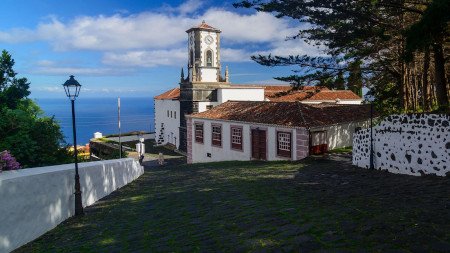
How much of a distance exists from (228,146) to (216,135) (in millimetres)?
1814

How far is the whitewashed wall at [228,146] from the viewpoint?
2353 centimetres

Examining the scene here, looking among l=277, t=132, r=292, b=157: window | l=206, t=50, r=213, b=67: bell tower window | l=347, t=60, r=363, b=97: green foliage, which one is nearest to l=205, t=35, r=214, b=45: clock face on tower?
l=206, t=50, r=213, b=67: bell tower window

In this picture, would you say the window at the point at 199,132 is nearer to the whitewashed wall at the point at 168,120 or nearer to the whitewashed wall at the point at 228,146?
the whitewashed wall at the point at 228,146

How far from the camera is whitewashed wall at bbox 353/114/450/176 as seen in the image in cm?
1159

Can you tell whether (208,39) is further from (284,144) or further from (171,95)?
(284,144)

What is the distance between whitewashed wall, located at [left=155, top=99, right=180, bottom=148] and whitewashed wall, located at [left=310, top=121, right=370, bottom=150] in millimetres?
24907

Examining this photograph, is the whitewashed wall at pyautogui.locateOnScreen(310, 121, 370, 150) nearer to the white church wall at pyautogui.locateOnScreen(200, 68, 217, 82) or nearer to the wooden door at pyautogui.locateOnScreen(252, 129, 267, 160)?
the wooden door at pyautogui.locateOnScreen(252, 129, 267, 160)

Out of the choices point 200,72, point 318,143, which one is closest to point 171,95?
point 200,72

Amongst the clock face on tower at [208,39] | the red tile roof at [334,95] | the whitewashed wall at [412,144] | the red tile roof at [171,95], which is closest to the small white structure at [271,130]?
the whitewashed wall at [412,144]

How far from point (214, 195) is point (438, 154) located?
7575mm

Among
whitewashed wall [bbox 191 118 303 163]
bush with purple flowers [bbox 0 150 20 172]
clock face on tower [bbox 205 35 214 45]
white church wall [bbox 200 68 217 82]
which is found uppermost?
clock face on tower [bbox 205 35 214 45]

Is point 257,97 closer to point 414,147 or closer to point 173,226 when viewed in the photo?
point 414,147

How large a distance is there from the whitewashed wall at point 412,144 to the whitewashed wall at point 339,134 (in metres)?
7.55

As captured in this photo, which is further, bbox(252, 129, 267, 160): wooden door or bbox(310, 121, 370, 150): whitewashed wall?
bbox(252, 129, 267, 160): wooden door
